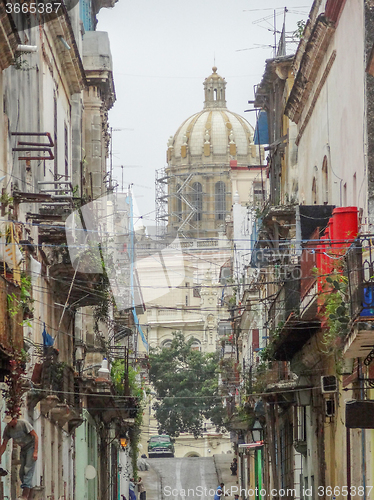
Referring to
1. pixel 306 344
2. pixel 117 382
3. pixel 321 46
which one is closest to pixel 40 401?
pixel 306 344

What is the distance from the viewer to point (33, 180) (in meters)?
20.9

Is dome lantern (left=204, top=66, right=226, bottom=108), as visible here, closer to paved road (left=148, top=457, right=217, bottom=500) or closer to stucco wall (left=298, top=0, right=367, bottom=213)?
paved road (left=148, top=457, right=217, bottom=500)

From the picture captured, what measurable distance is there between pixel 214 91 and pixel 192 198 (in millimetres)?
15336

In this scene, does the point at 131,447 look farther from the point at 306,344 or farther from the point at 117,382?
the point at 306,344

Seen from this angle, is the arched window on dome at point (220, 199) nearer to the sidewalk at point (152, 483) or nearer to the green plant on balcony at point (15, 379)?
the sidewalk at point (152, 483)

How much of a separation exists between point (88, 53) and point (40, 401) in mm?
14558

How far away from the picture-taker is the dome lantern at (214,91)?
115312 millimetres

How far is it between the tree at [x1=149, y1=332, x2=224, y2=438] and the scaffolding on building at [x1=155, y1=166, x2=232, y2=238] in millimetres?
21809

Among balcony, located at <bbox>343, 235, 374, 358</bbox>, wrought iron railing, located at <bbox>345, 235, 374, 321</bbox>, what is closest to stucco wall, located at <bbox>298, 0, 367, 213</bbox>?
wrought iron railing, located at <bbox>345, 235, 374, 321</bbox>

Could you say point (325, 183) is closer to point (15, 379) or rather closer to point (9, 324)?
point (15, 379)

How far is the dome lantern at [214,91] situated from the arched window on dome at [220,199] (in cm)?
1128

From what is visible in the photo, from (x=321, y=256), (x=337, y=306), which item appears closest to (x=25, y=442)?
(x=337, y=306)

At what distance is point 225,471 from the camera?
60.7 metres

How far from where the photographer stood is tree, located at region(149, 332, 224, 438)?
77.0m
